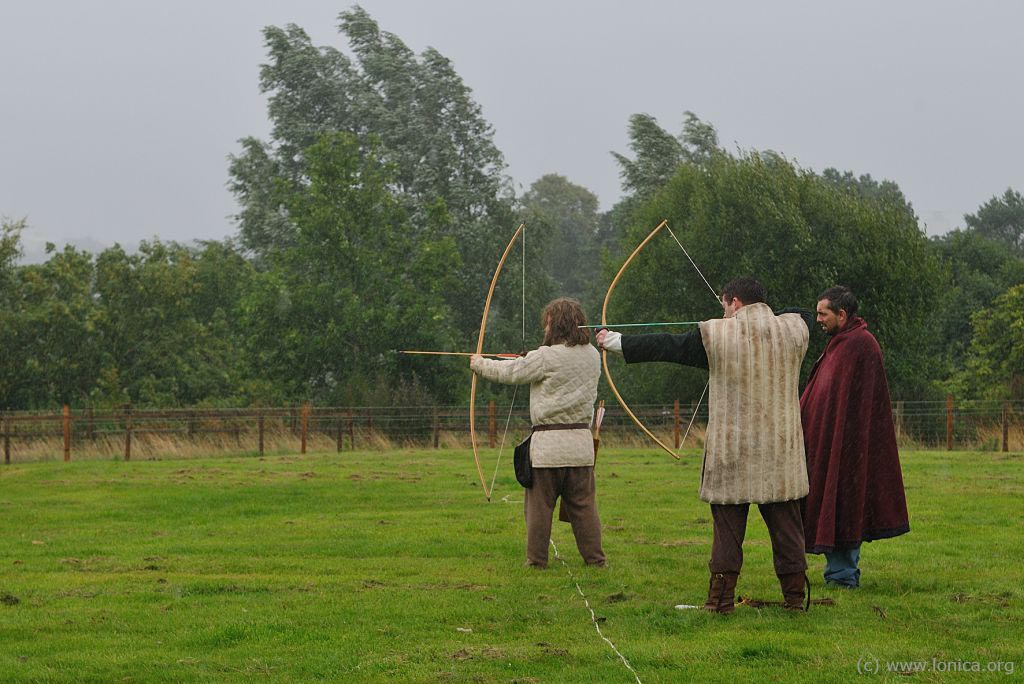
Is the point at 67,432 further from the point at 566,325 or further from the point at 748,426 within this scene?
the point at 748,426

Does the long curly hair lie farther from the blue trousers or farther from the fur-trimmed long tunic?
the blue trousers

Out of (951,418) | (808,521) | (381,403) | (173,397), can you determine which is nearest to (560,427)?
(808,521)

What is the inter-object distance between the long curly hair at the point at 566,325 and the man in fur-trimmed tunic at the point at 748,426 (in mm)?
1635

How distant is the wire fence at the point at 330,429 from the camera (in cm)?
2377

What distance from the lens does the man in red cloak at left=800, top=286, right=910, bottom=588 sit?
740 cm

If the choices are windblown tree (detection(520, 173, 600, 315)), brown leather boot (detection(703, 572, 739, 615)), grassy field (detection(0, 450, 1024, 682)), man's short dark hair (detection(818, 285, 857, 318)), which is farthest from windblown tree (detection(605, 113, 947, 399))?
brown leather boot (detection(703, 572, 739, 615))

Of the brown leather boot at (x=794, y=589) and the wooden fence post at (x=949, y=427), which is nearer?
the brown leather boot at (x=794, y=589)

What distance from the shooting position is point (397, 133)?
1714 inches

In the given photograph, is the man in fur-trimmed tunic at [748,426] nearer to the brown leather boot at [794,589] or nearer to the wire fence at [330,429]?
the brown leather boot at [794,589]

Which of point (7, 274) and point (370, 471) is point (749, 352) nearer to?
point (370, 471)

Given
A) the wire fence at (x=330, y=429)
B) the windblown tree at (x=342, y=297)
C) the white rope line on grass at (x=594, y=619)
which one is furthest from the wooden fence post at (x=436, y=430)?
the white rope line on grass at (x=594, y=619)

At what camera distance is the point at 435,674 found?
214 inches

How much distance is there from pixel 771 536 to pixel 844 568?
1060 millimetres

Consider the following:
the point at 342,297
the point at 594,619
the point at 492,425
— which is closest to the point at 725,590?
the point at 594,619
